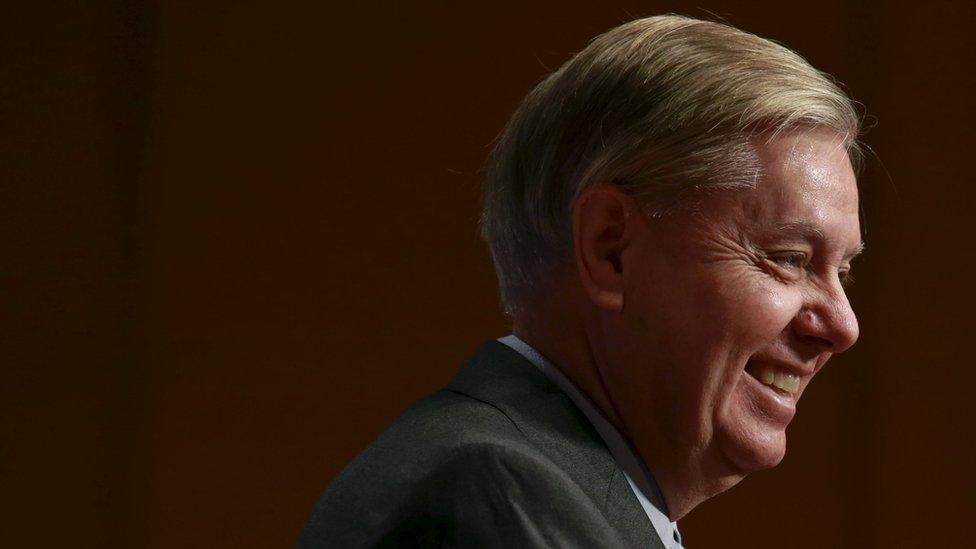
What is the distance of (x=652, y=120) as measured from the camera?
1213 millimetres

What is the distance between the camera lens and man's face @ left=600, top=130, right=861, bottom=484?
1.21 m

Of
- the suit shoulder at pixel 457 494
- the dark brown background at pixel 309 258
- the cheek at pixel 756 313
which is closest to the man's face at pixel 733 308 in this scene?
the cheek at pixel 756 313

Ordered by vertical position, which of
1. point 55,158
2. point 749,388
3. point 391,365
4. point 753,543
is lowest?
point 753,543

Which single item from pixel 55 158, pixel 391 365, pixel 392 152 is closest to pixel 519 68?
pixel 392 152

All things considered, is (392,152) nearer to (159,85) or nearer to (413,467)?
(159,85)

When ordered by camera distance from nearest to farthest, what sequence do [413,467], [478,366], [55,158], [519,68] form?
[413,467], [478,366], [55,158], [519,68]

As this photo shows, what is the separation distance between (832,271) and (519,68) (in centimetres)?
164

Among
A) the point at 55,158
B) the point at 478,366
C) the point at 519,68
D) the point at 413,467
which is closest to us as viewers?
Answer: the point at 413,467

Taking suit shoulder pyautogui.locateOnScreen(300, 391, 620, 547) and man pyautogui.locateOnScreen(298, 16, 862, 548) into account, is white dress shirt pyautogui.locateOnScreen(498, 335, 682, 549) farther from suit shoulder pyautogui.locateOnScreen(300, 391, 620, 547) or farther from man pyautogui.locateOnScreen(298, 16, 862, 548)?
suit shoulder pyautogui.locateOnScreen(300, 391, 620, 547)

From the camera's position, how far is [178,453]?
2.71m

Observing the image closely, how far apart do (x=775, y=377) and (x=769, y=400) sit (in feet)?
0.08

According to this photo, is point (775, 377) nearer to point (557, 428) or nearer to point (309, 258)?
point (557, 428)

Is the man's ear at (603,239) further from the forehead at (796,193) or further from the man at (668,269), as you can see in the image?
the forehead at (796,193)

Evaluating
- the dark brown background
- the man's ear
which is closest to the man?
the man's ear
